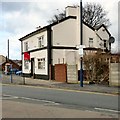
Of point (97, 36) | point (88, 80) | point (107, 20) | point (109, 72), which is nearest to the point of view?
point (109, 72)

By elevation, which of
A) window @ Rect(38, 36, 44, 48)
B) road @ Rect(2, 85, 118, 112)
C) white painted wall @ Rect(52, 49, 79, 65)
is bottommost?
road @ Rect(2, 85, 118, 112)

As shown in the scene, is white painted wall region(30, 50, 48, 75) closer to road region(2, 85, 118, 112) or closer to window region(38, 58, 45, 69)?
window region(38, 58, 45, 69)

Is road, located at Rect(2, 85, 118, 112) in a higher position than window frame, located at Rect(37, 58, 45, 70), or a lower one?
lower

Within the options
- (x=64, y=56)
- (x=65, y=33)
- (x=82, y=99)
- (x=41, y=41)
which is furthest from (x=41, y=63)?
(x=82, y=99)

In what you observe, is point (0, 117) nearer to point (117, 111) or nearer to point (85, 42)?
point (117, 111)

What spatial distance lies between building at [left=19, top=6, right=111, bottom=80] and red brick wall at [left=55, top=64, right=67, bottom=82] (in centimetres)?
275

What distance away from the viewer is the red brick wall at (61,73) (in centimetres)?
3247

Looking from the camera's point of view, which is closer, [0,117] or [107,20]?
[0,117]

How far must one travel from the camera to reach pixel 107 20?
2601 inches

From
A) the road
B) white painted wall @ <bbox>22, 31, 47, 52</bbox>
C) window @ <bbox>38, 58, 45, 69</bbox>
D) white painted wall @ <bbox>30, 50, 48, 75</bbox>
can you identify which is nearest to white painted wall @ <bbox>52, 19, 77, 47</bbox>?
white painted wall @ <bbox>22, 31, 47, 52</bbox>

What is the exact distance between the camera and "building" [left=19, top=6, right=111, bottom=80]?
3828cm

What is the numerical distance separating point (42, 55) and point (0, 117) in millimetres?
29708

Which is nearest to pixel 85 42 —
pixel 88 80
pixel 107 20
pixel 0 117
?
pixel 88 80

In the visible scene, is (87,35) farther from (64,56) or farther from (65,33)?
(64,56)
